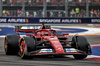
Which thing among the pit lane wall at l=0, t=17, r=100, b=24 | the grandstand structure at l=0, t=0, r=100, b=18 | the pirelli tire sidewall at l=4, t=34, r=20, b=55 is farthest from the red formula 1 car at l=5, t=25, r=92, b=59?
the grandstand structure at l=0, t=0, r=100, b=18

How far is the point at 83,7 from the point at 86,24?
7604mm

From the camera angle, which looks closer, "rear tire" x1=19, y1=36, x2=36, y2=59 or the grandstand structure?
"rear tire" x1=19, y1=36, x2=36, y2=59

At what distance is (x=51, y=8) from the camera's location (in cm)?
4181

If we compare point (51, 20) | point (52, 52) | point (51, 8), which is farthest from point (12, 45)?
point (51, 8)

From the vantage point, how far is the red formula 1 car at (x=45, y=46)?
9.57 m

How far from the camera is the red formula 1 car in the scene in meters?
9.57

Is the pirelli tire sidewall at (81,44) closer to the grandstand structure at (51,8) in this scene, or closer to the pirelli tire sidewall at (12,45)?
the pirelli tire sidewall at (12,45)

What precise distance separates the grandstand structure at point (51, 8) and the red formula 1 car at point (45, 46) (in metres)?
28.7

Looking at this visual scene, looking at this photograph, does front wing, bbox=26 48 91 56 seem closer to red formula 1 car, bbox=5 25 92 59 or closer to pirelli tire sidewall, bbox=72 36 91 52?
red formula 1 car, bbox=5 25 92 59

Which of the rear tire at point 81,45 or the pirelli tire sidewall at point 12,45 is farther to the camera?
the pirelli tire sidewall at point 12,45

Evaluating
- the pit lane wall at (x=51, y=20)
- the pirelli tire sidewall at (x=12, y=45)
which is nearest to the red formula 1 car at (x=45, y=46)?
the pirelli tire sidewall at (x=12, y=45)

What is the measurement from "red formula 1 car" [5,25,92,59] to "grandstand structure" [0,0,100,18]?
28.7m

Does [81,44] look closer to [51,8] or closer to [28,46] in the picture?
[28,46]

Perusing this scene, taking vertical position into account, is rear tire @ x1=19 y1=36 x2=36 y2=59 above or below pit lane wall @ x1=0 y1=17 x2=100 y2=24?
above
